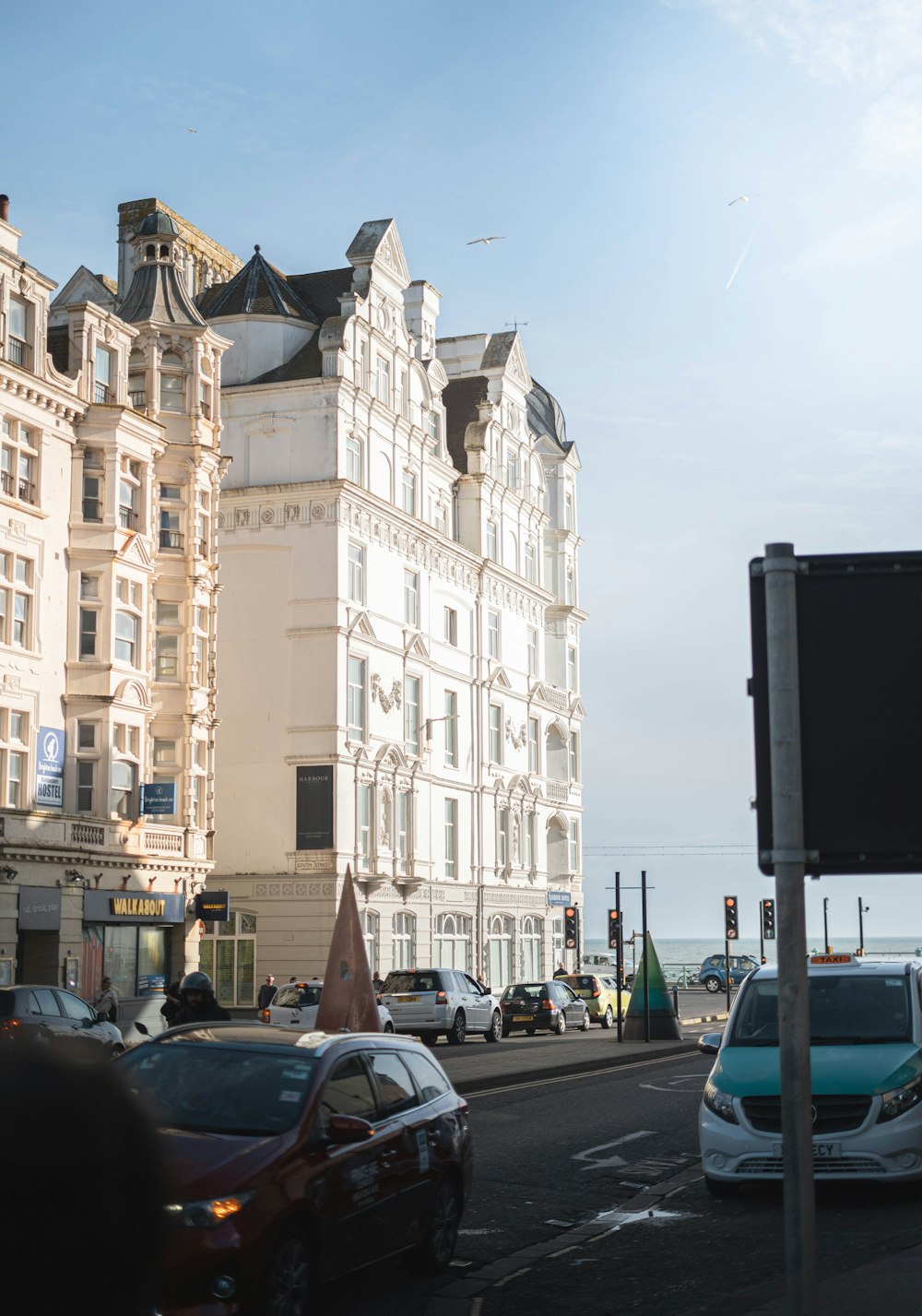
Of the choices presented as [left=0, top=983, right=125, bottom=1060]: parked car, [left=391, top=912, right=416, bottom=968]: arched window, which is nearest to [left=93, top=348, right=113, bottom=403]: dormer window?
[left=0, top=983, right=125, bottom=1060]: parked car

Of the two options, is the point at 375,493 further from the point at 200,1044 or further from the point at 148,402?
the point at 200,1044

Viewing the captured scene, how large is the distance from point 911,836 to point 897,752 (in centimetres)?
29

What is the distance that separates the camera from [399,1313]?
9055mm

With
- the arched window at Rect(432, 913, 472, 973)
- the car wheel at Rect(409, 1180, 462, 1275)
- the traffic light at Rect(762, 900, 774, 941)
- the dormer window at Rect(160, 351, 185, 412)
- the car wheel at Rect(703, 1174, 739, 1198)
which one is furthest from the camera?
the arched window at Rect(432, 913, 472, 973)

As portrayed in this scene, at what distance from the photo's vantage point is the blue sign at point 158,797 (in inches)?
1677

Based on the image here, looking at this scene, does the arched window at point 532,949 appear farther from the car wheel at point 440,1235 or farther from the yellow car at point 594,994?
the car wheel at point 440,1235

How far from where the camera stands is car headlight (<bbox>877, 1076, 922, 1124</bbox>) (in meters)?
12.5

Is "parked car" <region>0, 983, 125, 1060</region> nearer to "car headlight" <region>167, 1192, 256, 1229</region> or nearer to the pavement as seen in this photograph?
the pavement

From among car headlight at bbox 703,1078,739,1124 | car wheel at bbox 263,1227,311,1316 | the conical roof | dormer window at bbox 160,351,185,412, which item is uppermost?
the conical roof

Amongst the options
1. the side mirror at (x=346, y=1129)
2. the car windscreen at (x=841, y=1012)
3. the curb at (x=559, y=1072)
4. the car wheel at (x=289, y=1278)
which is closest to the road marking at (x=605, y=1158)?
the car windscreen at (x=841, y=1012)

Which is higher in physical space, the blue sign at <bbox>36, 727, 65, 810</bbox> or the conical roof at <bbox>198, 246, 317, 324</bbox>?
the conical roof at <bbox>198, 246, 317, 324</bbox>

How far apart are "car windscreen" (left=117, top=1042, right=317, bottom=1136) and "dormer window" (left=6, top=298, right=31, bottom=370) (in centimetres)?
3243

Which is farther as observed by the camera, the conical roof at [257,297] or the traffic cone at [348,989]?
the conical roof at [257,297]

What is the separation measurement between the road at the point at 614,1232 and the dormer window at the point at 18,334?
2618 cm
